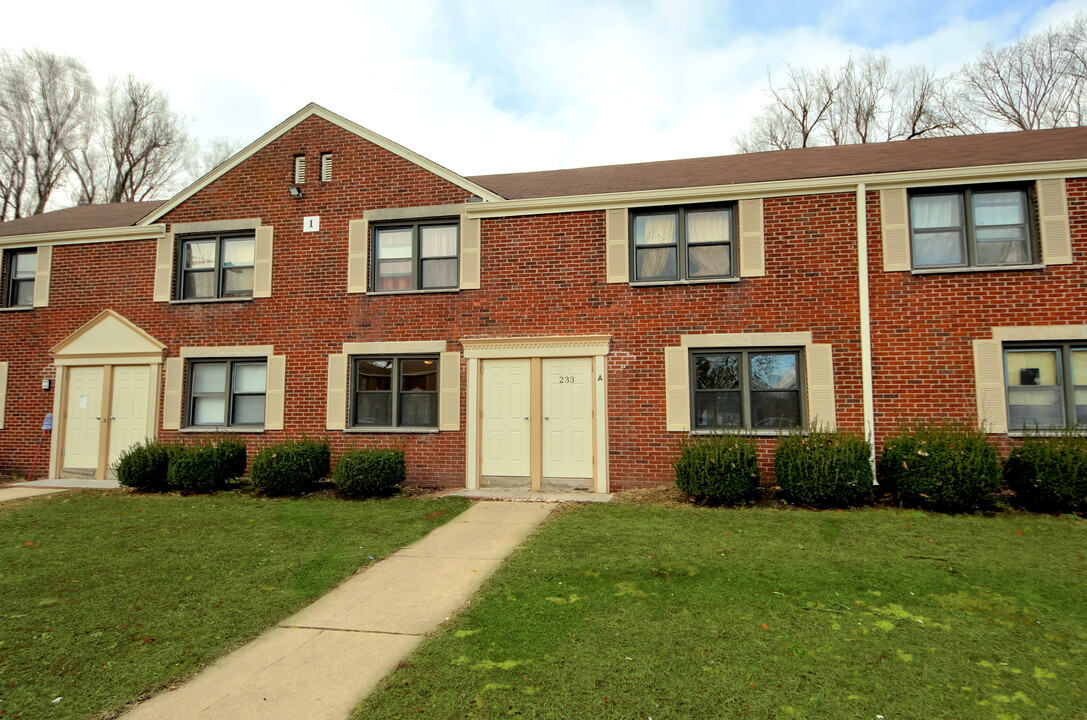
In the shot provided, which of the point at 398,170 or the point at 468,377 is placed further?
the point at 398,170

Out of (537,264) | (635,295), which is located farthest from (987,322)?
(537,264)

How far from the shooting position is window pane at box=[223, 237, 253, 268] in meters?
12.1

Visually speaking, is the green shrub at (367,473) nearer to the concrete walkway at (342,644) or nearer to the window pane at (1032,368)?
the concrete walkway at (342,644)

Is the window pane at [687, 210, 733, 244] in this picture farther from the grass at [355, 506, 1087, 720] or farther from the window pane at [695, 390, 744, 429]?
the grass at [355, 506, 1087, 720]

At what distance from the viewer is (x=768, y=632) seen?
422 centimetres

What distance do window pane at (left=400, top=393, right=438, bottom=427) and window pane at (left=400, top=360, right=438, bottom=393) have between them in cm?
13

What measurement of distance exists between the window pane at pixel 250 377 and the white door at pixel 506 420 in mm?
4515

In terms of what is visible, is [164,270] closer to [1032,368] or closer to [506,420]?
[506,420]

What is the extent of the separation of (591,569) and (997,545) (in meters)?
4.43

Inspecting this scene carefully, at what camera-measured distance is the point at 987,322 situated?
9297 millimetres

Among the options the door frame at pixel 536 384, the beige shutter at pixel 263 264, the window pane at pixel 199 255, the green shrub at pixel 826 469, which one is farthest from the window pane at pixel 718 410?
the window pane at pixel 199 255

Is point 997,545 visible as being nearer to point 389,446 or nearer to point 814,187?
point 814,187

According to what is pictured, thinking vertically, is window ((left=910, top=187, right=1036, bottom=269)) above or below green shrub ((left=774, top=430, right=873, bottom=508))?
above

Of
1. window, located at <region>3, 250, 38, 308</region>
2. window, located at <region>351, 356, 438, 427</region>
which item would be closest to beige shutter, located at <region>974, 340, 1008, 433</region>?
window, located at <region>351, 356, 438, 427</region>
